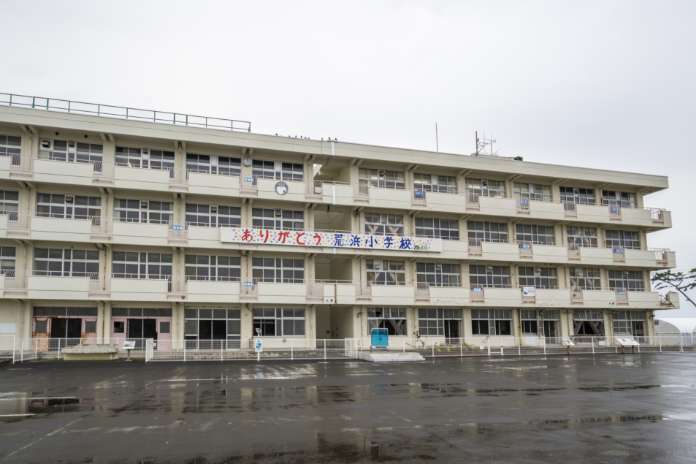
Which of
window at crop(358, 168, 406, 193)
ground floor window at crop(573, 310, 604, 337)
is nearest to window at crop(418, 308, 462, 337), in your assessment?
window at crop(358, 168, 406, 193)

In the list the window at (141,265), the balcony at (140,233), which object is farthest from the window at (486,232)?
the balcony at (140,233)

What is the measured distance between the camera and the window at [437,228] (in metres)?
42.0

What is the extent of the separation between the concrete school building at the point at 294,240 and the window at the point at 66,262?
0.26 ft

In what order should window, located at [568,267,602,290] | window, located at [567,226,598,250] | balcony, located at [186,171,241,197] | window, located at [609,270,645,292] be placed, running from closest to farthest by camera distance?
balcony, located at [186,171,241,197]
window, located at [568,267,602,290]
window, located at [567,226,598,250]
window, located at [609,270,645,292]

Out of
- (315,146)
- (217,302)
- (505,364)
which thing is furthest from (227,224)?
(505,364)

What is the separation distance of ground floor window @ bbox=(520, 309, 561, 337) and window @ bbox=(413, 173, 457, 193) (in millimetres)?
10894

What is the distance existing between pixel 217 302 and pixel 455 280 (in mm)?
17306

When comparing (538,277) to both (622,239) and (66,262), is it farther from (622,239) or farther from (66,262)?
(66,262)

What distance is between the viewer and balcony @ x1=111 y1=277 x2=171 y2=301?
110 ft

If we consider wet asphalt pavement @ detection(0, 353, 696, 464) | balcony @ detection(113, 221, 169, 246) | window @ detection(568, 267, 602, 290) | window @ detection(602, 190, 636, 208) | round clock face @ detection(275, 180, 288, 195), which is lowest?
wet asphalt pavement @ detection(0, 353, 696, 464)

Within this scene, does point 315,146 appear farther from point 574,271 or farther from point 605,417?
point 605,417

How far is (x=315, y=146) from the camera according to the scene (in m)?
38.4

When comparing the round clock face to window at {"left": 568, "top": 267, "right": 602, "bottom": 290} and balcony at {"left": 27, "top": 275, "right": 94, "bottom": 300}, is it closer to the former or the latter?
balcony at {"left": 27, "top": 275, "right": 94, "bottom": 300}

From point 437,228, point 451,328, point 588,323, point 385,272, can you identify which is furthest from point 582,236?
point 385,272
